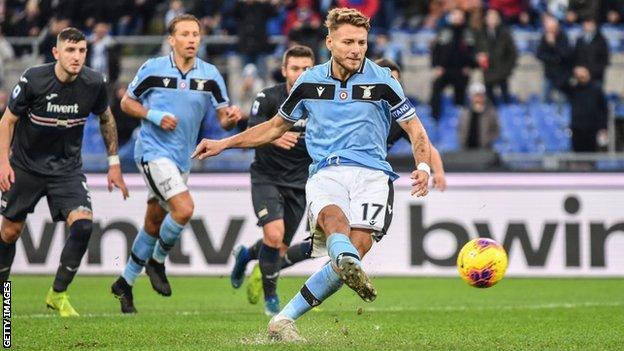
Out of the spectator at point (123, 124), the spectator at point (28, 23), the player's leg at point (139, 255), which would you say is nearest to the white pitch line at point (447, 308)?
the player's leg at point (139, 255)

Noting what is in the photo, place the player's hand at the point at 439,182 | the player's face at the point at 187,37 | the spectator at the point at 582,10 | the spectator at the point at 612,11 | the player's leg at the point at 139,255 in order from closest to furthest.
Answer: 1. the player's hand at the point at 439,182
2. the player's face at the point at 187,37
3. the player's leg at the point at 139,255
4. the spectator at the point at 582,10
5. the spectator at the point at 612,11

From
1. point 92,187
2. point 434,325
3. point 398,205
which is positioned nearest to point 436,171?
point 434,325

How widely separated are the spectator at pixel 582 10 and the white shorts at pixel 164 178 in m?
10.9

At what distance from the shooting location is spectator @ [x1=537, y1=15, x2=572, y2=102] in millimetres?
21250

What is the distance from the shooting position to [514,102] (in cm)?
2242

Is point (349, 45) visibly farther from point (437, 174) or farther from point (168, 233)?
point (168, 233)

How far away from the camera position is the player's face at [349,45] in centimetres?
912

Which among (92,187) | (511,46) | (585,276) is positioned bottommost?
(585,276)

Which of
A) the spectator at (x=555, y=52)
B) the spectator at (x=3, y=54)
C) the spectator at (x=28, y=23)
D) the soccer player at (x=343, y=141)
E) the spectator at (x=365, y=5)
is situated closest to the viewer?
the soccer player at (x=343, y=141)

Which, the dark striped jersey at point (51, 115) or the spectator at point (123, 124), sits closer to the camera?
the dark striped jersey at point (51, 115)

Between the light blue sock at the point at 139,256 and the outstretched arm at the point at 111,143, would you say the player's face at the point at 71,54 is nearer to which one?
the outstretched arm at the point at 111,143

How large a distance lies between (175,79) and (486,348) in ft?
16.6

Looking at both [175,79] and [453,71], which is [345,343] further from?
[453,71]

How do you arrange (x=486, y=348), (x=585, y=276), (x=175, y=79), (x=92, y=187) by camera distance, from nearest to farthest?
(x=486, y=348) → (x=175, y=79) → (x=585, y=276) → (x=92, y=187)
